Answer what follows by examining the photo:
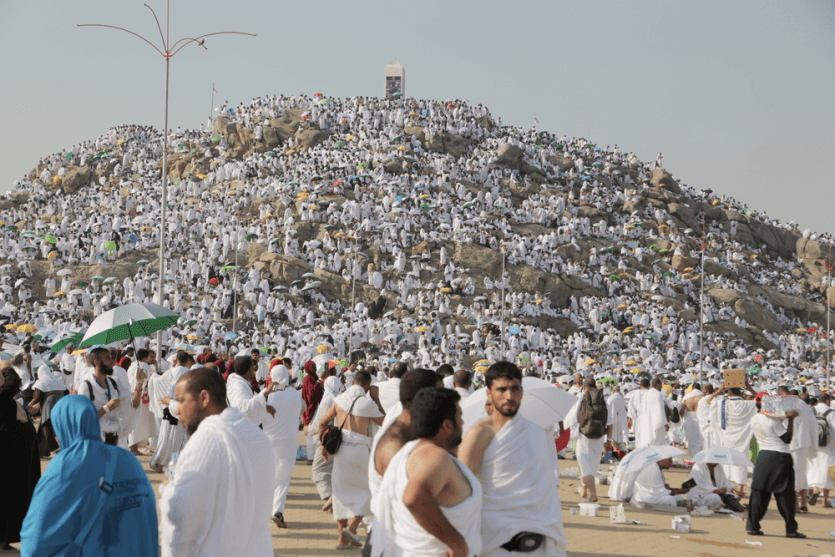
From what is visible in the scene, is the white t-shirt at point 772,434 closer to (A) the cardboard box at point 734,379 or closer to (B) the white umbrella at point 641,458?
(A) the cardboard box at point 734,379

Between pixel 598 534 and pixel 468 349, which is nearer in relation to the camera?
pixel 598 534

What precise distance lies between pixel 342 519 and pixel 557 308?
1505 inches

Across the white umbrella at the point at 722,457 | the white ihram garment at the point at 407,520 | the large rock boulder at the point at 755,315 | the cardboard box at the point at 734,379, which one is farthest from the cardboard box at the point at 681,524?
the large rock boulder at the point at 755,315

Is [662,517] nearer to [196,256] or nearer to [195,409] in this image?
[195,409]

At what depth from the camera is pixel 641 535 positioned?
7.71m

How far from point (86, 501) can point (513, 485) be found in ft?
5.83

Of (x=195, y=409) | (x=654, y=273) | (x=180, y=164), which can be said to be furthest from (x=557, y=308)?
(x=195, y=409)

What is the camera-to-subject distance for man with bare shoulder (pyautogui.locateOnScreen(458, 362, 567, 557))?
342cm

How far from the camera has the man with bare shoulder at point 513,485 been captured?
3420 millimetres

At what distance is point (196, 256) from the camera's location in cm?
4294

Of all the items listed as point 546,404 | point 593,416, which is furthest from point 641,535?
point 546,404

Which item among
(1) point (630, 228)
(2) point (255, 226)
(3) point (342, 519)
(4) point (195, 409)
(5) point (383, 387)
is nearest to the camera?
(4) point (195, 409)

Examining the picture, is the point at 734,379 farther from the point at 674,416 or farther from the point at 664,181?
the point at 664,181

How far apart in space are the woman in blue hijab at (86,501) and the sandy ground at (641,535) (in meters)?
3.29
